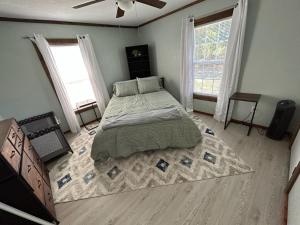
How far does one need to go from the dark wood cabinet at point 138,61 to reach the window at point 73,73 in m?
1.17

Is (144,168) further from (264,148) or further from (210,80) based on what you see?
(210,80)

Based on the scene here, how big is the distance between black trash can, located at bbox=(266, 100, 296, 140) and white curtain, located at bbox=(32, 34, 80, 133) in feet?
11.9

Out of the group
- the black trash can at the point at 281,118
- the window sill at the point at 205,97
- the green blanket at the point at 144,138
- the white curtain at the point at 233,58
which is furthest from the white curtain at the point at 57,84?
the black trash can at the point at 281,118

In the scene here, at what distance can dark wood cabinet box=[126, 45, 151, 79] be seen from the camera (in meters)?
3.60

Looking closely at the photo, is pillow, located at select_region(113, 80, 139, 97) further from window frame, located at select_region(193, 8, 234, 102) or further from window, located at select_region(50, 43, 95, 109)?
window frame, located at select_region(193, 8, 234, 102)

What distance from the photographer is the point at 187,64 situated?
2.96m

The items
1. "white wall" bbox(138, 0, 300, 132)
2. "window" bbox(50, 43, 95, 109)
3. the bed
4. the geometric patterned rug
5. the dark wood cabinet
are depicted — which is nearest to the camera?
the geometric patterned rug

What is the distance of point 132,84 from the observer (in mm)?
3350

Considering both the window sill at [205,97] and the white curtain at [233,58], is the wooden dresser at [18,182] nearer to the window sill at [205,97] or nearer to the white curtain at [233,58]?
the white curtain at [233,58]

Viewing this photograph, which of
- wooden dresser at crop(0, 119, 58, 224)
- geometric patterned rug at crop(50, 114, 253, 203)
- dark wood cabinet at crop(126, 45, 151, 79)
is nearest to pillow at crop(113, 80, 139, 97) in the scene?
dark wood cabinet at crop(126, 45, 151, 79)

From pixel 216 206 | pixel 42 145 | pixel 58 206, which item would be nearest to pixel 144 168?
pixel 216 206

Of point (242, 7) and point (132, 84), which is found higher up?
point (242, 7)

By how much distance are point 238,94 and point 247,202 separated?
5.55 feet

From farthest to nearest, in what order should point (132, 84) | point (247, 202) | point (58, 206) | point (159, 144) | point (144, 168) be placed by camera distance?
point (132, 84) < point (159, 144) < point (144, 168) < point (58, 206) < point (247, 202)
